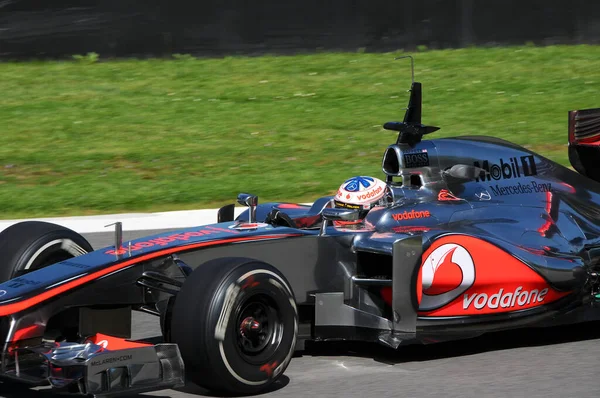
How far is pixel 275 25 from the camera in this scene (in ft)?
55.0

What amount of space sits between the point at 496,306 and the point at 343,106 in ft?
34.0

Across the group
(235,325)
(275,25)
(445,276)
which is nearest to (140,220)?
(445,276)

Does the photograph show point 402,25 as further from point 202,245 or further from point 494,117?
point 202,245

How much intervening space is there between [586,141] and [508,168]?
0.97 meters

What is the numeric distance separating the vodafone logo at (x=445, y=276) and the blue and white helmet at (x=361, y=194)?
0.68 m

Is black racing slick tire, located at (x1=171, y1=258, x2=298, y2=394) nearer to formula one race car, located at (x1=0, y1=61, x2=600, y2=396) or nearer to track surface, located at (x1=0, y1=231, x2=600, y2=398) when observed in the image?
formula one race car, located at (x1=0, y1=61, x2=600, y2=396)

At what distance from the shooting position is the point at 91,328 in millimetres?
5965

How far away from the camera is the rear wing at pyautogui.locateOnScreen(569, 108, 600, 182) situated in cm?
811

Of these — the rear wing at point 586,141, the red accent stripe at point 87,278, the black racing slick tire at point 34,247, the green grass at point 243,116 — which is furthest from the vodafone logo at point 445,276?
the green grass at point 243,116

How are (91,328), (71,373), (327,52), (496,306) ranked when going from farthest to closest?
(327,52), (496,306), (91,328), (71,373)

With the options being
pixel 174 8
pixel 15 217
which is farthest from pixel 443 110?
pixel 15 217

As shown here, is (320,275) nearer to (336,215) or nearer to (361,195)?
(336,215)

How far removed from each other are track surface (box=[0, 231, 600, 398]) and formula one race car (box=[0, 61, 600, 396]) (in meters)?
0.18

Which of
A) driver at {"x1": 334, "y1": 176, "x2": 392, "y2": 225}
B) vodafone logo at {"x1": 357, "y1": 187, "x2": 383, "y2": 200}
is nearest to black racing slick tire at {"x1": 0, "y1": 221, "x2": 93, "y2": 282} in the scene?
driver at {"x1": 334, "y1": 176, "x2": 392, "y2": 225}
